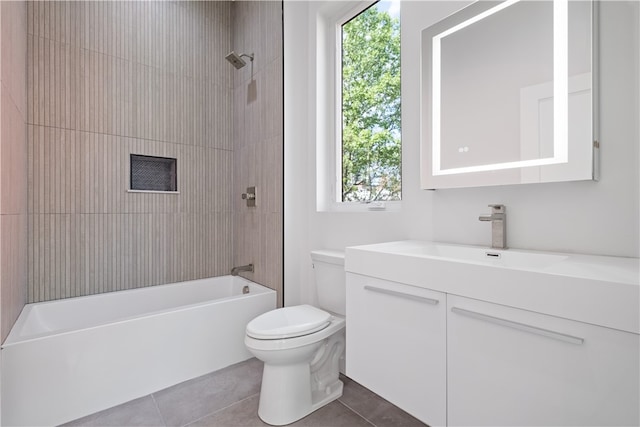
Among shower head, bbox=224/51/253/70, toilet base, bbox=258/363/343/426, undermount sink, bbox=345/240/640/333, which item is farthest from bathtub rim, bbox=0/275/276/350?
shower head, bbox=224/51/253/70

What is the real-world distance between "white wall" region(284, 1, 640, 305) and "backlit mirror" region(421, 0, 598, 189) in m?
0.06

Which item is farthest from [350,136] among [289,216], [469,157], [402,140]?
[469,157]

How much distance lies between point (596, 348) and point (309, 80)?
207 centimetres

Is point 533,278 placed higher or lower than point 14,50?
lower

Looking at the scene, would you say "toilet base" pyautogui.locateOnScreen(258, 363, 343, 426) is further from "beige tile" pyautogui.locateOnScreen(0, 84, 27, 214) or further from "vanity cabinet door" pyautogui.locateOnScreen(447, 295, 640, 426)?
"beige tile" pyautogui.locateOnScreen(0, 84, 27, 214)

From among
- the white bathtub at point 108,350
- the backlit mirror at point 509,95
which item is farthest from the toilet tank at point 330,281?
the backlit mirror at point 509,95

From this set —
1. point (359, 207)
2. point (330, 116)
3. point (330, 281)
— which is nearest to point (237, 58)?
point (330, 116)

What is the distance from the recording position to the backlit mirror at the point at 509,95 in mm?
1027

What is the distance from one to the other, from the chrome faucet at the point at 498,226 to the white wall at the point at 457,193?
0.15ft

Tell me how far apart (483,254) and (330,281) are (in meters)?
0.88

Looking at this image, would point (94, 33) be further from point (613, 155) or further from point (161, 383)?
point (613, 155)

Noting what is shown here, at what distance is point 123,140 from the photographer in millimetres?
2305

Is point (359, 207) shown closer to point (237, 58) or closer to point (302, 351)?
point (302, 351)

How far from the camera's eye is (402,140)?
1.61 meters
